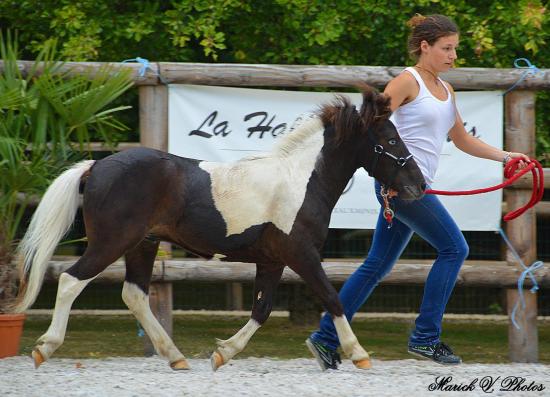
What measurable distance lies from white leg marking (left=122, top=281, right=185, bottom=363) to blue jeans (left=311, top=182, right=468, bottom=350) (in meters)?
0.91

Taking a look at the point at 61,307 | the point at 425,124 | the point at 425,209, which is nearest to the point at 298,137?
the point at 425,124

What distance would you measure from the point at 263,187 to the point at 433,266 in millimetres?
1209

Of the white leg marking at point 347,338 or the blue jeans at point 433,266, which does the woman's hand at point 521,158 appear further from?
the white leg marking at point 347,338

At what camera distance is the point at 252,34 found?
8414 millimetres

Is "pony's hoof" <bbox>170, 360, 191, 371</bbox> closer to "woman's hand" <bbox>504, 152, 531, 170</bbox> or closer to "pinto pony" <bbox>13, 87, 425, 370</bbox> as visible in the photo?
"pinto pony" <bbox>13, 87, 425, 370</bbox>

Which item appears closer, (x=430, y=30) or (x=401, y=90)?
(x=401, y=90)

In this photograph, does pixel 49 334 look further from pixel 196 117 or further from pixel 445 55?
pixel 445 55

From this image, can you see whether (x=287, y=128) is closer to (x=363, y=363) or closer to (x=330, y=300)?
(x=330, y=300)

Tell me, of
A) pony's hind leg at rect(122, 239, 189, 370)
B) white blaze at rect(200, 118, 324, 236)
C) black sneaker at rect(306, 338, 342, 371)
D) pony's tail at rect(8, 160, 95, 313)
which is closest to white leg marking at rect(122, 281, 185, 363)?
pony's hind leg at rect(122, 239, 189, 370)

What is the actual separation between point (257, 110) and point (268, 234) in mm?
1781

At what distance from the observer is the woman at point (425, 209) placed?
560 cm

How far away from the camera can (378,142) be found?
5.56 m

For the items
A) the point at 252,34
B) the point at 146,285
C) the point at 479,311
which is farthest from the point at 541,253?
the point at 146,285

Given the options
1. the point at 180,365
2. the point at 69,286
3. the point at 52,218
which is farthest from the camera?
the point at 180,365
